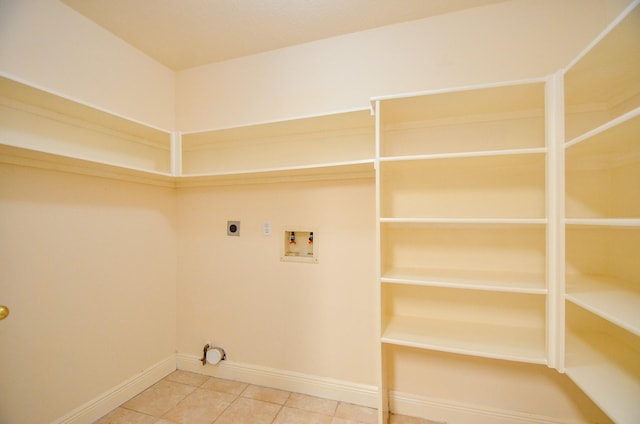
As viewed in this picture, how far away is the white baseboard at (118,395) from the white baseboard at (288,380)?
138mm

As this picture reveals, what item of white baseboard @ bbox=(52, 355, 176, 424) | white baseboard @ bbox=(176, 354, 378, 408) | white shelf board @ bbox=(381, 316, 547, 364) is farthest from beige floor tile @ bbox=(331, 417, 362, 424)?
white baseboard @ bbox=(52, 355, 176, 424)

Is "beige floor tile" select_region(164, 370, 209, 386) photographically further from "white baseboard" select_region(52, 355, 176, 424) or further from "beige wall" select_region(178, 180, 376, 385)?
"beige wall" select_region(178, 180, 376, 385)

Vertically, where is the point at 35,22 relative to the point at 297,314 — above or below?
above

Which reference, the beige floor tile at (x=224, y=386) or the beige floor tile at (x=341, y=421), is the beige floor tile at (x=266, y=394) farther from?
the beige floor tile at (x=341, y=421)

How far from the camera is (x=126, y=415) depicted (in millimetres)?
1691

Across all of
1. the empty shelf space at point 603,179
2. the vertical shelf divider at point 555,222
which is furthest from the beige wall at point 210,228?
the empty shelf space at point 603,179

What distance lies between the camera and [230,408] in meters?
1.77

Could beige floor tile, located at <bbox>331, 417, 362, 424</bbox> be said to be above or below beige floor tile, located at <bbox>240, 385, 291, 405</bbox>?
above

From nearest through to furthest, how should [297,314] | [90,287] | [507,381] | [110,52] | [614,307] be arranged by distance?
[614,307] → [507,381] → [90,287] → [110,52] → [297,314]

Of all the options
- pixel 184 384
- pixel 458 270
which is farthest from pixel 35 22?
pixel 458 270

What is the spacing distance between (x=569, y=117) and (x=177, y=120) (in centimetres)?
271

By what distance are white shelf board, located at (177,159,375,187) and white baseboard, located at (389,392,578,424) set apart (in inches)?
57.3

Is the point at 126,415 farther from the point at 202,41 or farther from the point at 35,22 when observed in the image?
the point at 202,41

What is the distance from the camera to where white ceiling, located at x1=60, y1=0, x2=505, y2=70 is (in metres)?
1.55
